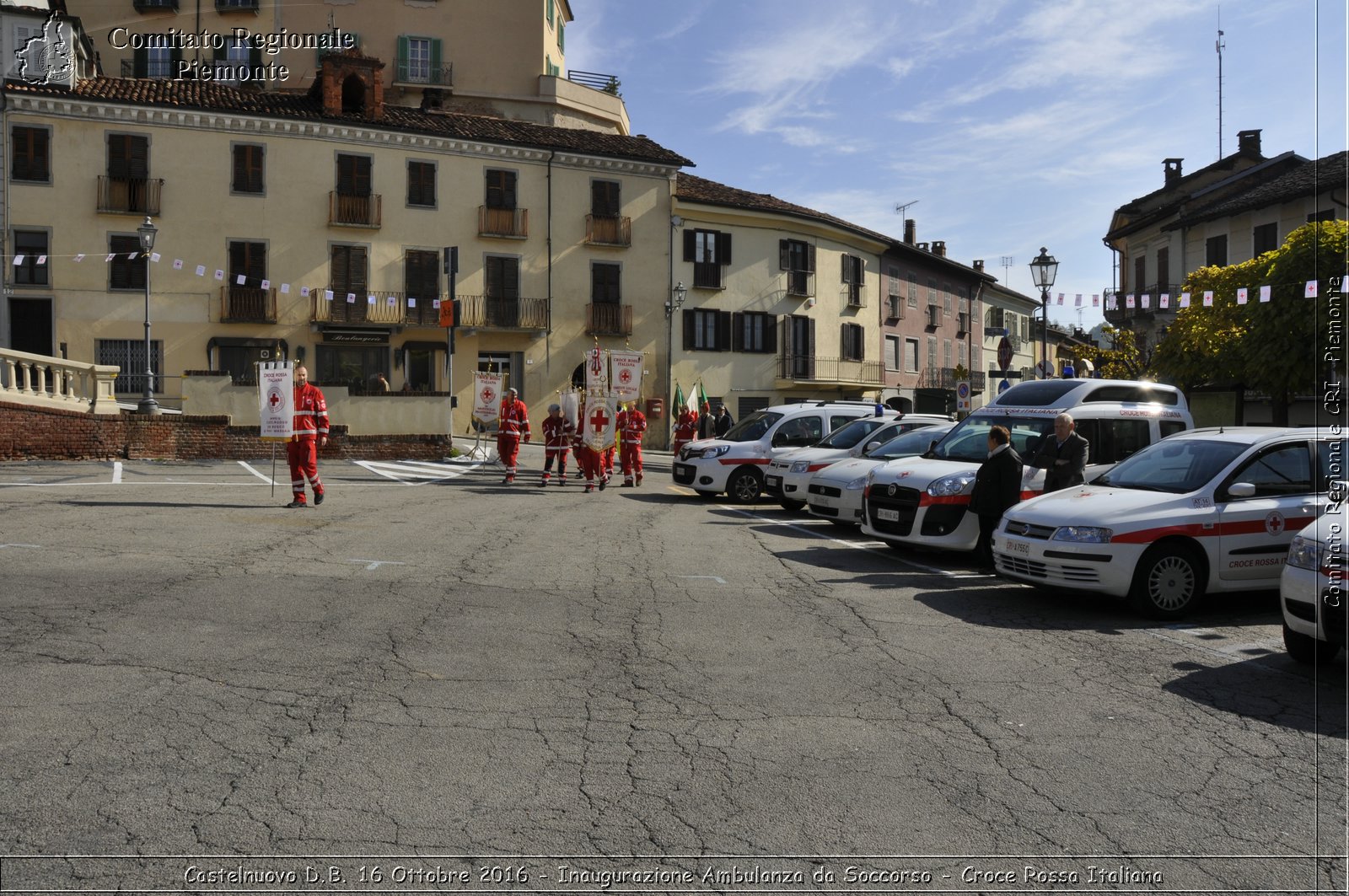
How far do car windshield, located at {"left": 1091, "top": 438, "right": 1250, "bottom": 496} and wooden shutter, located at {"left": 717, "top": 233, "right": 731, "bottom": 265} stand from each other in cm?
3403

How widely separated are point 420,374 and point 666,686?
3244cm

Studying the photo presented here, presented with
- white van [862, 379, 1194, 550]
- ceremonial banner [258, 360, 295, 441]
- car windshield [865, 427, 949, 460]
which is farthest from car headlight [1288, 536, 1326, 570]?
ceremonial banner [258, 360, 295, 441]

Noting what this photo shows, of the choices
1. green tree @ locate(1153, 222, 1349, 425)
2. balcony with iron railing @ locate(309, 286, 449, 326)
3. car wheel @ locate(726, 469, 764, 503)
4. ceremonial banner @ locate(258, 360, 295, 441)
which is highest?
balcony with iron railing @ locate(309, 286, 449, 326)

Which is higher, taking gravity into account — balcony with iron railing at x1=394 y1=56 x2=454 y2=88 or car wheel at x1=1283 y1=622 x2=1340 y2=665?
balcony with iron railing at x1=394 y1=56 x2=454 y2=88

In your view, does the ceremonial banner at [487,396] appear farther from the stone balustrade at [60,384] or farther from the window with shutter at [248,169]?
the window with shutter at [248,169]

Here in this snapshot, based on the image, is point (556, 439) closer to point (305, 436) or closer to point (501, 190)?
point (305, 436)

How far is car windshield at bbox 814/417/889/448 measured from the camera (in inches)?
701

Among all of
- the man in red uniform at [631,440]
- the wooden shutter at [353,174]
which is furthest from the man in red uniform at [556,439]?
the wooden shutter at [353,174]

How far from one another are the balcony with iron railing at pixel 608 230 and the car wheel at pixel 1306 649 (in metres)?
34.5

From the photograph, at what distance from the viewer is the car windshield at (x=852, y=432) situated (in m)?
17.8

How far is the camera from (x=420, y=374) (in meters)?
37.4

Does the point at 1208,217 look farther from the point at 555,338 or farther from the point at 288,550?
the point at 288,550

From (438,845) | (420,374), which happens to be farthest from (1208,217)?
(438,845)

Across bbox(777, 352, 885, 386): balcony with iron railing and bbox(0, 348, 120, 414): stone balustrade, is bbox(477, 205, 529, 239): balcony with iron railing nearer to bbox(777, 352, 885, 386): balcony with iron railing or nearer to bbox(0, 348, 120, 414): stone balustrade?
bbox(777, 352, 885, 386): balcony with iron railing
